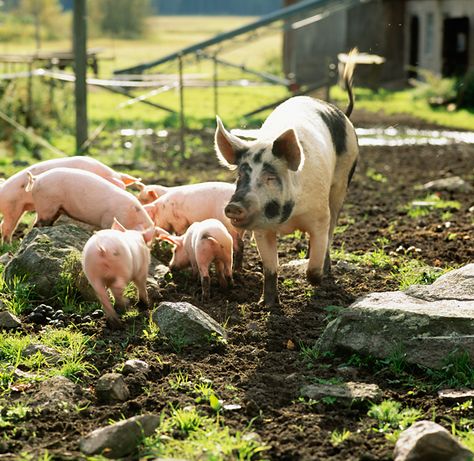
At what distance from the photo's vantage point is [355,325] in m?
5.36

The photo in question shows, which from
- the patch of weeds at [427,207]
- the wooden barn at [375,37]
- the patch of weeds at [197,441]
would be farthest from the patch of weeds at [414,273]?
the wooden barn at [375,37]

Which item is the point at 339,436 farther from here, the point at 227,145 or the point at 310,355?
the point at 227,145

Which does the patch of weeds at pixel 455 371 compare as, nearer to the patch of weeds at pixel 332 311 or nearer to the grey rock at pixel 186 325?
the patch of weeds at pixel 332 311

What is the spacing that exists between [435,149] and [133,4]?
53.9 m

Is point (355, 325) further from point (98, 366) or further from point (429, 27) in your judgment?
point (429, 27)

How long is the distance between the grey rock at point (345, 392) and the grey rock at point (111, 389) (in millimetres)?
888

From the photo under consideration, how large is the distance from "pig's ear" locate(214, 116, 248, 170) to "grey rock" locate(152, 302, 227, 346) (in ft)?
3.15

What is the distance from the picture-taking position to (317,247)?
6488 mm

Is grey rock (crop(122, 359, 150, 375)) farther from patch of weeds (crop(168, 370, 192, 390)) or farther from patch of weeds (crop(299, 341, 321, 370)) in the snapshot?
patch of weeds (crop(299, 341, 321, 370))

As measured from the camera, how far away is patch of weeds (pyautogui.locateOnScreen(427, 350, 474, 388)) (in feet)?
16.3

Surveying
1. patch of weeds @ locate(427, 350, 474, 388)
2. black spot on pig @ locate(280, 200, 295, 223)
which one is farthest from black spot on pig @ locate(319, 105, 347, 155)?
patch of weeds @ locate(427, 350, 474, 388)

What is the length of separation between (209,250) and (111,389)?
75.4 inches

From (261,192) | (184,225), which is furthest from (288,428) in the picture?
(184,225)

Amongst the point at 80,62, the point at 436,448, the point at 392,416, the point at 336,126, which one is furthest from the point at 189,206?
the point at 80,62
